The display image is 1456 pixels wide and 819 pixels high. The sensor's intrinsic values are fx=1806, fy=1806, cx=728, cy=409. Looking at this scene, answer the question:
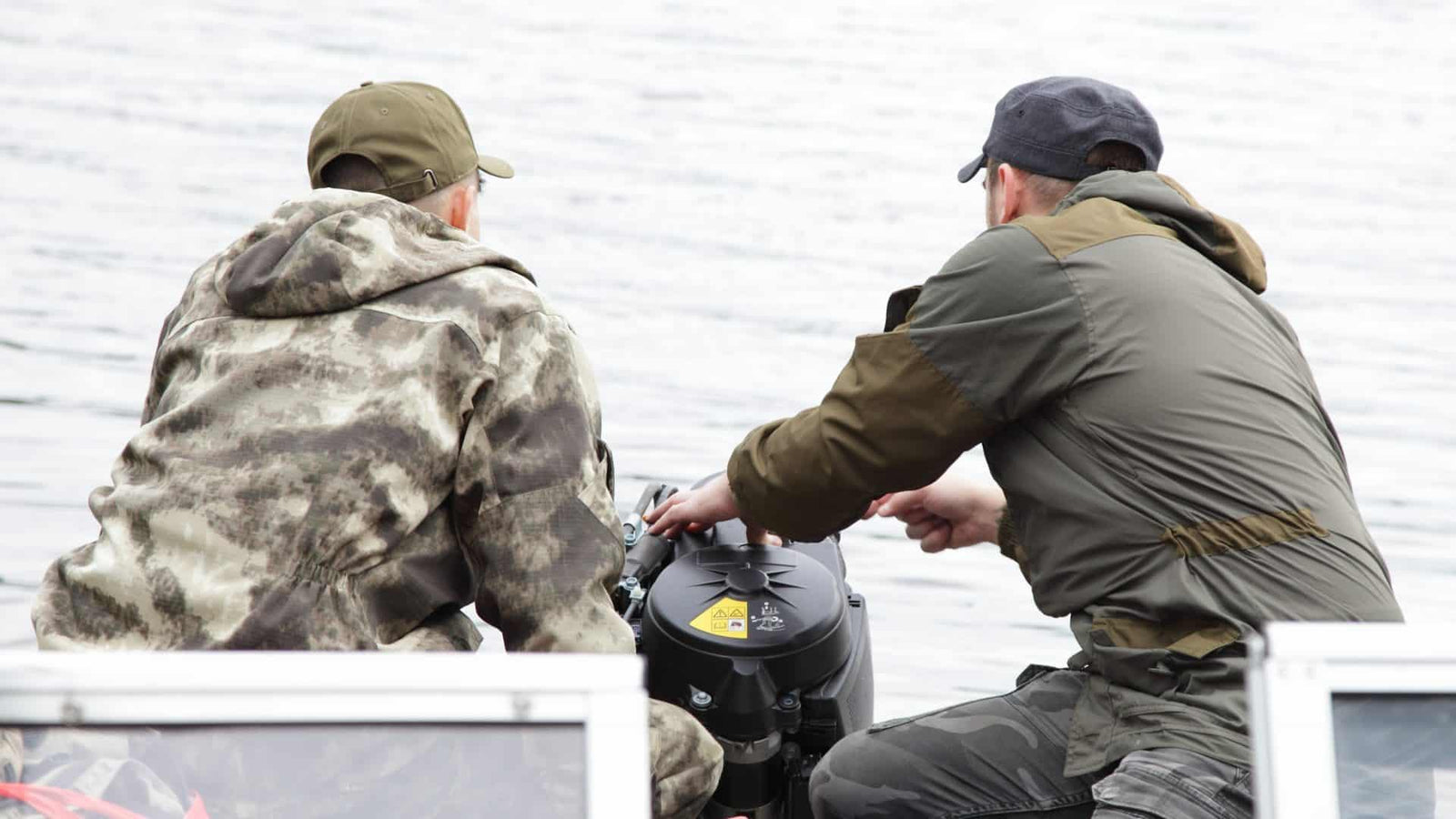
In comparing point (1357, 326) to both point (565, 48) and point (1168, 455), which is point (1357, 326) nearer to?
point (565, 48)

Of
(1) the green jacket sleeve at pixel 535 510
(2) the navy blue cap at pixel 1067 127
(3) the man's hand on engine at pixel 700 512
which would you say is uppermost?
(2) the navy blue cap at pixel 1067 127

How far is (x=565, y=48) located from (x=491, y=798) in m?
12.5

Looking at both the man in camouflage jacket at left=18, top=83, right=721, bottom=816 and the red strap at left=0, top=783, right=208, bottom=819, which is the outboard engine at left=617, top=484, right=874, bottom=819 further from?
the red strap at left=0, top=783, right=208, bottom=819

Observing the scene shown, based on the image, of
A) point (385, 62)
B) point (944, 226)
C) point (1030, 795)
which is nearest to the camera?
point (1030, 795)

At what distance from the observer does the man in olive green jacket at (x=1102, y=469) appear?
103 inches

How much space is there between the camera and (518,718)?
5.21ft

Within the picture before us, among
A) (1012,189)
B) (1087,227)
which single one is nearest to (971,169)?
(1012,189)

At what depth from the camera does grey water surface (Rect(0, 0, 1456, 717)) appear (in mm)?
7121

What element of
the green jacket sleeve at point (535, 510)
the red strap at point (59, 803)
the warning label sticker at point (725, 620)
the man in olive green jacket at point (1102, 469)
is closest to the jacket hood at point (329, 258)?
the green jacket sleeve at point (535, 510)

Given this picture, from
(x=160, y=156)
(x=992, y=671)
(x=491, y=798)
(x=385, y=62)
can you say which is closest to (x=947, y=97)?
(x=385, y=62)

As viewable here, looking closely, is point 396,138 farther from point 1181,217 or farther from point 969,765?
point 969,765

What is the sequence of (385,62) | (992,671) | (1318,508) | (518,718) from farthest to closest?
(385,62) → (992,671) → (1318,508) → (518,718)

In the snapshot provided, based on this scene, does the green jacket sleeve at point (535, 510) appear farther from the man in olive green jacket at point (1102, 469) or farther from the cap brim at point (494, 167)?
the cap brim at point (494, 167)

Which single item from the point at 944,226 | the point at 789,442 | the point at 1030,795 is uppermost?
the point at 789,442
